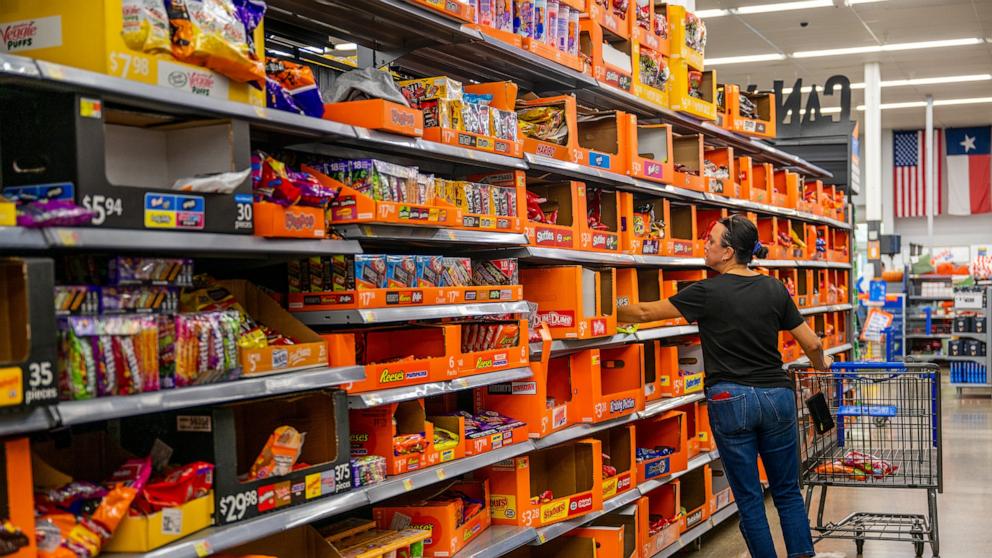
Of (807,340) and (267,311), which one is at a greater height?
(267,311)

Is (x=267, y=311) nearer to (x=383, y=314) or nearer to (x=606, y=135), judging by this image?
(x=383, y=314)

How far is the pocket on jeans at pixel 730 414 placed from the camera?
4.23 metres

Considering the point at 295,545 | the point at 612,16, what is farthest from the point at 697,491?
the point at 295,545

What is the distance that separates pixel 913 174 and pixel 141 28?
22790 mm

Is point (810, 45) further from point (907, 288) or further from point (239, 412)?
point (239, 412)

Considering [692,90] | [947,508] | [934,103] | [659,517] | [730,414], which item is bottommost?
[947,508]

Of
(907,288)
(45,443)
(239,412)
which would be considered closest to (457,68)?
(239,412)

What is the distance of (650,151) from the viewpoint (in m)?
5.43

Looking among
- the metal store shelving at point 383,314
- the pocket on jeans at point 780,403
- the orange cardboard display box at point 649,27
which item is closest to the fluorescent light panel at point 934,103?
the orange cardboard display box at point 649,27

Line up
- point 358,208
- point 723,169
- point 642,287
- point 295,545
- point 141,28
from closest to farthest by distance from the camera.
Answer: point 141,28
point 358,208
point 295,545
point 642,287
point 723,169

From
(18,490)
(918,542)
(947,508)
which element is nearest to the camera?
(18,490)

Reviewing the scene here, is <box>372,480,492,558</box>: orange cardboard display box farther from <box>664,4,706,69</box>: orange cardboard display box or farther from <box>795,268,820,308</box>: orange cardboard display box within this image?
<box>795,268,820,308</box>: orange cardboard display box

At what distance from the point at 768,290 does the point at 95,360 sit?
2.97 meters

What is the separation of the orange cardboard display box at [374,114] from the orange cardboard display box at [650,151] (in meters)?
2.01
